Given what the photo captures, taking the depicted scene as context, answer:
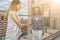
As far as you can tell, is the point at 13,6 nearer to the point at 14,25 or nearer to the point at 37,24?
the point at 14,25

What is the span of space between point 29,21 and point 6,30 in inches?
13.9

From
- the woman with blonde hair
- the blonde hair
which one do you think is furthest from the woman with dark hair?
the blonde hair

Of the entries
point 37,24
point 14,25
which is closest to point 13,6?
point 14,25

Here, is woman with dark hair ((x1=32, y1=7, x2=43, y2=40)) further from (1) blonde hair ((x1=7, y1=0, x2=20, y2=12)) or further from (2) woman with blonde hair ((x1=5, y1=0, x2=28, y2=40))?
(1) blonde hair ((x1=7, y1=0, x2=20, y2=12))

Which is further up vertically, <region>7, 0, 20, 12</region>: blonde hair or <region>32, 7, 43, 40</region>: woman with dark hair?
<region>7, 0, 20, 12</region>: blonde hair

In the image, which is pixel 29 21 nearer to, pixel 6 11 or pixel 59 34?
pixel 6 11

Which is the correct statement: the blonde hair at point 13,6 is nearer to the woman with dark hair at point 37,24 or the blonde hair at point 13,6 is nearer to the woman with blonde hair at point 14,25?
the woman with blonde hair at point 14,25

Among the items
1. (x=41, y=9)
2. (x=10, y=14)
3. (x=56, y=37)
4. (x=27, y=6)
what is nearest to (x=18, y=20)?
(x=10, y=14)

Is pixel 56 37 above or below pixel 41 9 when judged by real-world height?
below

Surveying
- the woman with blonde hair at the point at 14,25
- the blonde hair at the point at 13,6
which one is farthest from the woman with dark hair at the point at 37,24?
the blonde hair at the point at 13,6

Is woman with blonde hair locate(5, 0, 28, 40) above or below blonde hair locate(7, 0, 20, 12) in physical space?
below

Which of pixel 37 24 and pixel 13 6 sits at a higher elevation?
pixel 13 6

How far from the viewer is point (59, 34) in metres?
1.54

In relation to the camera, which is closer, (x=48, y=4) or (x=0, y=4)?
(x=0, y=4)
